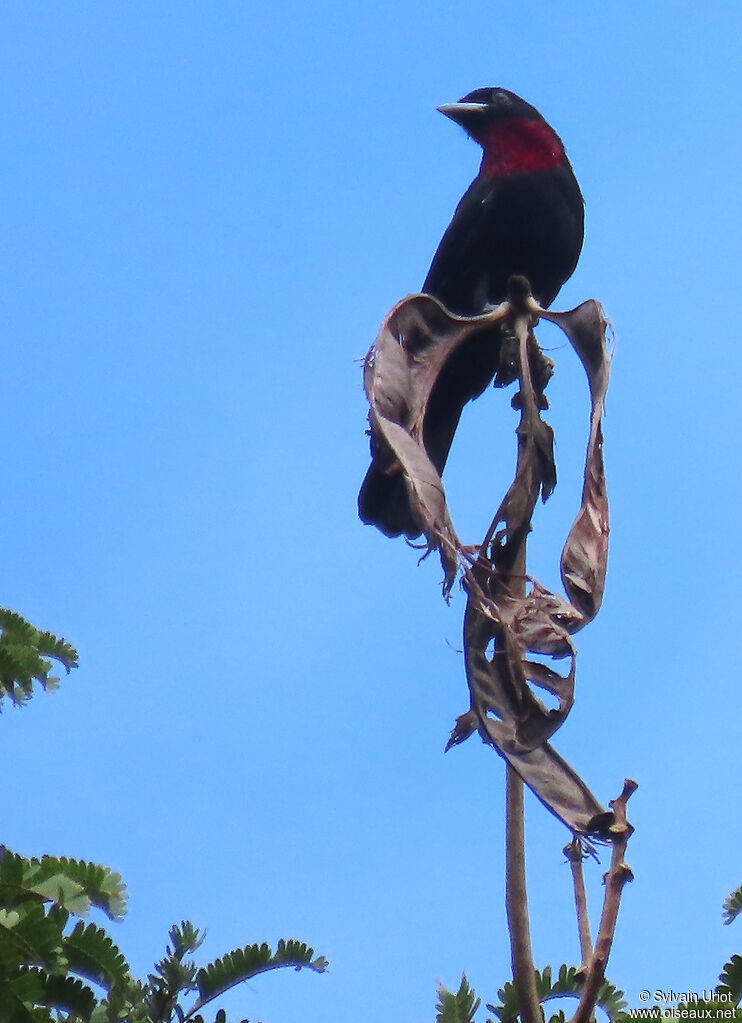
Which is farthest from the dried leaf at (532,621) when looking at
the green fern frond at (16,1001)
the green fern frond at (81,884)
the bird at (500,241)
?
the bird at (500,241)

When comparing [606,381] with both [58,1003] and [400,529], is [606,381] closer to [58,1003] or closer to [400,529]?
[400,529]

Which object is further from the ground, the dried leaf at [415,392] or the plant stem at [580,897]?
the dried leaf at [415,392]

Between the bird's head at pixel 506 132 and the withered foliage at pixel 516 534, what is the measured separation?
2.45m

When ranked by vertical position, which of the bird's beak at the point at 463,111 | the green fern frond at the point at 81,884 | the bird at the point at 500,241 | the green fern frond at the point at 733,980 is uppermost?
the bird's beak at the point at 463,111

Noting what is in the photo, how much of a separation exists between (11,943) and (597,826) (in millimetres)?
1784

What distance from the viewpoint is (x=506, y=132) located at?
5879mm

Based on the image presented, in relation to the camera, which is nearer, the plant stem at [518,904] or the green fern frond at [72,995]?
the plant stem at [518,904]

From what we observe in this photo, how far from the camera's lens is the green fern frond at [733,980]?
3816 millimetres

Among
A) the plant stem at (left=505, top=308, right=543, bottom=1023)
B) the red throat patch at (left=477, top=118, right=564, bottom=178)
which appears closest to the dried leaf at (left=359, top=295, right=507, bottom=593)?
the plant stem at (left=505, top=308, right=543, bottom=1023)

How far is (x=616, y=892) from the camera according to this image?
2.22m

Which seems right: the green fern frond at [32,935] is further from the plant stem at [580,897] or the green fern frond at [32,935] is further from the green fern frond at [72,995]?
the plant stem at [580,897]

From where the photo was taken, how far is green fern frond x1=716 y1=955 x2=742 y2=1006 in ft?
12.5

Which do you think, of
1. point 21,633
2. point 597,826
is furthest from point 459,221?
point 597,826

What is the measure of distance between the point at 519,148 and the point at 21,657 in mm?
2802
